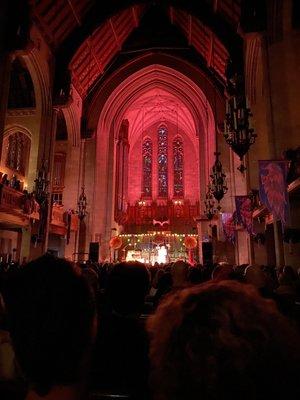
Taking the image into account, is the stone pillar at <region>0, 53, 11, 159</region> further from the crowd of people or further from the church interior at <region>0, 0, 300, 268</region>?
the crowd of people

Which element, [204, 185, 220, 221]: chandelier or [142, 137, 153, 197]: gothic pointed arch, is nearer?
[204, 185, 220, 221]: chandelier

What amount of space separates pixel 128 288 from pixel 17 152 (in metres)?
18.6

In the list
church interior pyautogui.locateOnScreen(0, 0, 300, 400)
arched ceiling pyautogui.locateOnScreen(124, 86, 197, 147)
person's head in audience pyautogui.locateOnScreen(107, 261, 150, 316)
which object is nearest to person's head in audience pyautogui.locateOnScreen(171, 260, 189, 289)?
church interior pyautogui.locateOnScreen(0, 0, 300, 400)

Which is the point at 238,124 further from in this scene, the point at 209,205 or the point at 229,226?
the point at 229,226

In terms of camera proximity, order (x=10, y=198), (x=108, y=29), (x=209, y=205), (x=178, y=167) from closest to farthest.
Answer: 1. (x=10, y=198)
2. (x=209, y=205)
3. (x=108, y=29)
4. (x=178, y=167)

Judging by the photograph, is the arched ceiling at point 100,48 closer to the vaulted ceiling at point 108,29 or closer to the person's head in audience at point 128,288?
the vaulted ceiling at point 108,29

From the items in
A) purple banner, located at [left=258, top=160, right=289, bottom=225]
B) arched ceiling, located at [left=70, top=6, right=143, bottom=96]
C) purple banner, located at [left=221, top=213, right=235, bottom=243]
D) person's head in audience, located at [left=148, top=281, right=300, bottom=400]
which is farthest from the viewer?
arched ceiling, located at [left=70, top=6, right=143, bottom=96]

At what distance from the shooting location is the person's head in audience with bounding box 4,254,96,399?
0.96 meters

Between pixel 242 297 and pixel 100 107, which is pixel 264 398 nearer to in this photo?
pixel 242 297

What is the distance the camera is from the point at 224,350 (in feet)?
2.27

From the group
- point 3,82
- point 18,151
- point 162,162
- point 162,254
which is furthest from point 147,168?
point 3,82

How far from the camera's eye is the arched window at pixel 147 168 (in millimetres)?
29600

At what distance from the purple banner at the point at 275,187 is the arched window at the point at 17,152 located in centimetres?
1457

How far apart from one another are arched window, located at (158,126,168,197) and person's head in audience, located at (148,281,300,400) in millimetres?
28287
